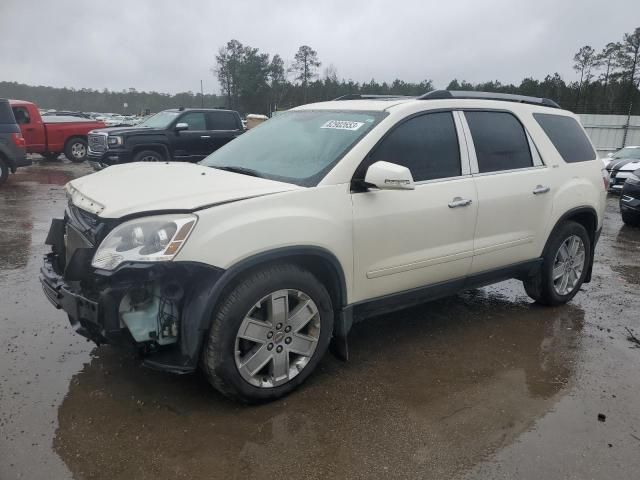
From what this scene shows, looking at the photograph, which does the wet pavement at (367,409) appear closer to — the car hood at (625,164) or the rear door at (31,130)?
the car hood at (625,164)

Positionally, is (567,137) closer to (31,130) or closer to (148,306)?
(148,306)

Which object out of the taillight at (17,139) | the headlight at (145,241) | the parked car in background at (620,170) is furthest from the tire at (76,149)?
the headlight at (145,241)

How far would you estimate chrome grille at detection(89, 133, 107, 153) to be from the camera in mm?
12549

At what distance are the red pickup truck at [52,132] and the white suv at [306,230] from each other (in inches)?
575

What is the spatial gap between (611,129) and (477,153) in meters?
24.8

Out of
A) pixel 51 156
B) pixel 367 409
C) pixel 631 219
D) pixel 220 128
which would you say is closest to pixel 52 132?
pixel 51 156

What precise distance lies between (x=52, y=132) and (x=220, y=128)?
6.69m

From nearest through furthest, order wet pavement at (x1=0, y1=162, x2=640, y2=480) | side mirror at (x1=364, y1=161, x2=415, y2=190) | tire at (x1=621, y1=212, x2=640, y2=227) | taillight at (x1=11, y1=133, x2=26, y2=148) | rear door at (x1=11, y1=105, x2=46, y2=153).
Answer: wet pavement at (x1=0, y1=162, x2=640, y2=480) < side mirror at (x1=364, y1=161, x2=415, y2=190) < tire at (x1=621, y1=212, x2=640, y2=227) < taillight at (x1=11, y1=133, x2=26, y2=148) < rear door at (x1=11, y1=105, x2=46, y2=153)

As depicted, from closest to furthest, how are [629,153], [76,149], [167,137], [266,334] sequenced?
[266,334], [167,137], [629,153], [76,149]

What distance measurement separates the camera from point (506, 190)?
4215mm

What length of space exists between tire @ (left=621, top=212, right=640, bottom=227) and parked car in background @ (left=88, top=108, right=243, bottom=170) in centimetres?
935

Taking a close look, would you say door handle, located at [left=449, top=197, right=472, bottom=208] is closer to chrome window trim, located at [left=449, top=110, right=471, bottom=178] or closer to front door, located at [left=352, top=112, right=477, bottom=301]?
front door, located at [left=352, top=112, right=477, bottom=301]

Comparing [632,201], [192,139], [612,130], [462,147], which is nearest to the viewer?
[462,147]

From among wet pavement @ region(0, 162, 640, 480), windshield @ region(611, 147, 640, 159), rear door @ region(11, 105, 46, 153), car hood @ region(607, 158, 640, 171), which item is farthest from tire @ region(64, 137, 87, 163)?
windshield @ region(611, 147, 640, 159)
